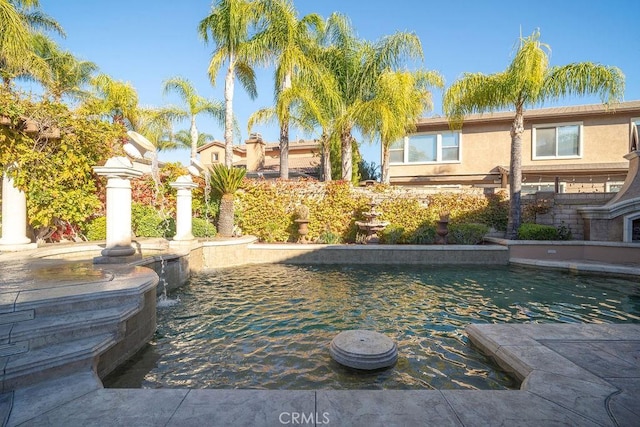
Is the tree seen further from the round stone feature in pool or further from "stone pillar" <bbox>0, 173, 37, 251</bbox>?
the round stone feature in pool

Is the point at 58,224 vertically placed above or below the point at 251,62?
below

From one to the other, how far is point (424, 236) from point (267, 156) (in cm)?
1971

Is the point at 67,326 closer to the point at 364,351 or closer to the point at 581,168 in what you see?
the point at 364,351

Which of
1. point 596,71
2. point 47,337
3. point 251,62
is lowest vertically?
point 47,337

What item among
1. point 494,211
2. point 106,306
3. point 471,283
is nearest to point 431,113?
point 494,211

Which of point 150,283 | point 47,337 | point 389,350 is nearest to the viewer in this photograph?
point 47,337

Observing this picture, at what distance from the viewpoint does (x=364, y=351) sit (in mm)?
4047

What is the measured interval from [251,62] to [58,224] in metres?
11.9

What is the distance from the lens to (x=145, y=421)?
8.25 feet

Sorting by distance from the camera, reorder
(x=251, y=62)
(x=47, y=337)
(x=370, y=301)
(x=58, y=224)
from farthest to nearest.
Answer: (x=251, y=62), (x=58, y=224), (x=370, y=301), (x=47, y=337)

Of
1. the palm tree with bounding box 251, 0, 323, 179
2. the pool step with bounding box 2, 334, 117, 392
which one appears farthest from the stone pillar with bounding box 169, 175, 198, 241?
the palm tree with bounding box 251, 0, 323, 179

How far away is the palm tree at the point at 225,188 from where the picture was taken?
13.3m

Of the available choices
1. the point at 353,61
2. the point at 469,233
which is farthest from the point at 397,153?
the point at 469,233

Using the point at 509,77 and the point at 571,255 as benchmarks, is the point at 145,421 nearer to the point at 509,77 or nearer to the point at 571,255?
the point at 571,255
